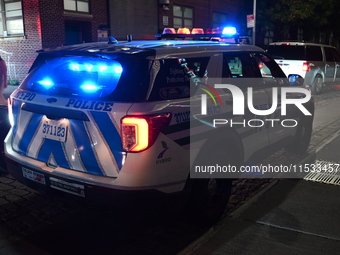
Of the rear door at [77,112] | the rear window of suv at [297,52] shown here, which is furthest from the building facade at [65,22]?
the rear door at [77,112]

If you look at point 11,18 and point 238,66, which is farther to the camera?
point 11,18

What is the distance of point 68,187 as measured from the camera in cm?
315

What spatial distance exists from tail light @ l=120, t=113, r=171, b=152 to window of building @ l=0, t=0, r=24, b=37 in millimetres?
13777

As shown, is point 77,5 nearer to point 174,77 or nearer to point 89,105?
point 174,77

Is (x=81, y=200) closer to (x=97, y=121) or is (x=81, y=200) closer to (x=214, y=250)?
(x=97, y=121)

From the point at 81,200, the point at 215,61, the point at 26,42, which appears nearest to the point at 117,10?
the point at 26,42

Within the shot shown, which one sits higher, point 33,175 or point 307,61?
point 307,61

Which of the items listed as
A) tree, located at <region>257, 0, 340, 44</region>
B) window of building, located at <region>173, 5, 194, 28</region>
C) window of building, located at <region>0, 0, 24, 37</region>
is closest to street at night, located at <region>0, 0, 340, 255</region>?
window of building, located at <region>0, 0, 24, 37</region>

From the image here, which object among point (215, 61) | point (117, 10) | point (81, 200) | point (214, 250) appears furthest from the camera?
point (117, 10)

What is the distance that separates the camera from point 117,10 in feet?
54.7

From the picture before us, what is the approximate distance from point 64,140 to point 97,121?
15.7 inches

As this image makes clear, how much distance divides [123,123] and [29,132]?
111 centimetres

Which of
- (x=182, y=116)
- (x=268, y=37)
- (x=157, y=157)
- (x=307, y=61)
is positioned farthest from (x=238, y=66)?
(x=268, y=37)

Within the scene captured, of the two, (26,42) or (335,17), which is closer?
(26,42)
